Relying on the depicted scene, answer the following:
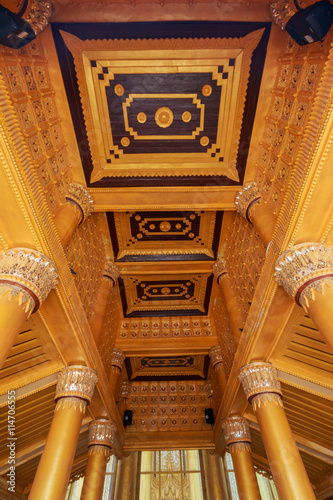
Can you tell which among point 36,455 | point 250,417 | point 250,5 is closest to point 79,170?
point 250,5

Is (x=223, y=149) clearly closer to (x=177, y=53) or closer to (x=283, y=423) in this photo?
(x=177, y=53)

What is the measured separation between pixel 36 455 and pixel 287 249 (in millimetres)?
6750

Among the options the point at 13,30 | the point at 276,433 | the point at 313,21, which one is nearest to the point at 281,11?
the point at 313,21

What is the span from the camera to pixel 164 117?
575 cm

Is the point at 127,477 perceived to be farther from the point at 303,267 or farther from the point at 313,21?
the point at 313,21

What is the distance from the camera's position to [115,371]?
830 cm

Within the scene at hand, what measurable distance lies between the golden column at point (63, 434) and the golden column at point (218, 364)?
3929 mm

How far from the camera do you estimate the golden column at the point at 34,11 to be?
12.4 ft

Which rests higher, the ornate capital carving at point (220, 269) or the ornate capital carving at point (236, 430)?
the ornate capital carving at point (220, 269)

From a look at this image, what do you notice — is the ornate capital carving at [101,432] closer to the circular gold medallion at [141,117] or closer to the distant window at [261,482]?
the distant window at [261,482]

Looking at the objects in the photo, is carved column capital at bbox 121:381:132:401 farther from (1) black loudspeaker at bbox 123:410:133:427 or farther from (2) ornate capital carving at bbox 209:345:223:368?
(2) ornate capital carving at bbox 209:345:223:368

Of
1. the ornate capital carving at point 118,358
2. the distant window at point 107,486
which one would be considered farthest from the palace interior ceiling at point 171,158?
the distant window at point 107,486

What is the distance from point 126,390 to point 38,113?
8818 mm

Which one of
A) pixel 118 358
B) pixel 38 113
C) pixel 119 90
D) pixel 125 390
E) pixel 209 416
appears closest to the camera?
pixel 38 113
